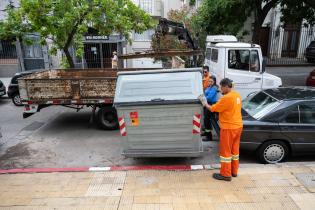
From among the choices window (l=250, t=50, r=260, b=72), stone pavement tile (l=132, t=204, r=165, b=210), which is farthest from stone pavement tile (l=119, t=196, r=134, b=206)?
window (l=250, t=50, r=260, b=72)

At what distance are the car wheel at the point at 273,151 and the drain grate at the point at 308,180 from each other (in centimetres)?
66

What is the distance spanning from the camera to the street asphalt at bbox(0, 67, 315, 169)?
19.4ft

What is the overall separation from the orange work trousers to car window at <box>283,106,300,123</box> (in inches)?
52.0

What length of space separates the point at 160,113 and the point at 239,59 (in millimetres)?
4736

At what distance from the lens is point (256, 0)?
1189 cm

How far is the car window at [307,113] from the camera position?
546cm

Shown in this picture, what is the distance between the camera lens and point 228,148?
4.71 meters

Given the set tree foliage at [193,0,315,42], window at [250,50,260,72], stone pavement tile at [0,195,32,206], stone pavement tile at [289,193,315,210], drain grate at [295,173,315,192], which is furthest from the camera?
tree foliage at [193,0,315,42]

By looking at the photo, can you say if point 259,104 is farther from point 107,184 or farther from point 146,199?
point 107,184

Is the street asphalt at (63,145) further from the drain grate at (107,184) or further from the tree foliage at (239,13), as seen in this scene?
the tree foliage at (239,13)

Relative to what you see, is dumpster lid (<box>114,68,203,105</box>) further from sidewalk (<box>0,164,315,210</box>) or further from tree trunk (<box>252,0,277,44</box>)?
tree trunk (<box>252,0,277,44</box>)

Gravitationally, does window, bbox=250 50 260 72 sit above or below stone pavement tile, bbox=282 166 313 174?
above

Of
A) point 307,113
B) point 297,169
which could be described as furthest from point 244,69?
point 297,169

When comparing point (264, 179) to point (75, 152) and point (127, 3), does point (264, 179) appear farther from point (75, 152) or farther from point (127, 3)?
point (127, 3)
